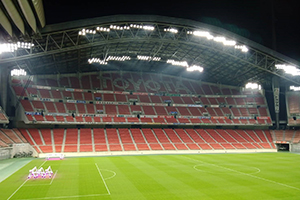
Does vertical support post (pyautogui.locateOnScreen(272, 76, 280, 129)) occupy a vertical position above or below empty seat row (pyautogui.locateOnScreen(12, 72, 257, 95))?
below

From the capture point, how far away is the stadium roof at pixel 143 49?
36188 millimetres

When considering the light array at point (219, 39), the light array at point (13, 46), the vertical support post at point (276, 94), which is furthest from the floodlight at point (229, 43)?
the light array at point (13, 46)

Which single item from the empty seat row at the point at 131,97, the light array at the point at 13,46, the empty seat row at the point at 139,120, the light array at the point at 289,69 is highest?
the light array at the point at 13,46

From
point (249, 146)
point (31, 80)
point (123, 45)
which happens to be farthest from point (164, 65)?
point (31, 80)

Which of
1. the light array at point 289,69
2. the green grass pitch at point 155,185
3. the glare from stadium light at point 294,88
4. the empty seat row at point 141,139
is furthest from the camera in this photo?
the glare from stadium light at point 294,88

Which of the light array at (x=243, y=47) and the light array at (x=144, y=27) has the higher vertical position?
the light array at (x=144, y=27)

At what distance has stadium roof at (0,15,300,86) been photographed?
3619cm

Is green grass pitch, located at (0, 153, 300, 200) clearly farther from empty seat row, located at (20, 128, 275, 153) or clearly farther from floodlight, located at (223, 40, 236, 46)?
floodlight, located at (223, 40, 236, 46)

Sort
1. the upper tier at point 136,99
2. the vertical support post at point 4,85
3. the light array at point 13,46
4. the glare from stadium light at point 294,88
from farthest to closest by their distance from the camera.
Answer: the glare from stadium light at point 294,88
the upper tier at point 136,99
the vertical support post at point 4,85
the light array at point 13,46

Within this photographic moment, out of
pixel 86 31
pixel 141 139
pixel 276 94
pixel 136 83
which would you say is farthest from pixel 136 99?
pixel 276 94

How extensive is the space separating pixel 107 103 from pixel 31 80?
56.6 ft

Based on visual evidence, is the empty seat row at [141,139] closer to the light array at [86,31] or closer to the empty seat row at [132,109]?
the empty seat row at [132,109]

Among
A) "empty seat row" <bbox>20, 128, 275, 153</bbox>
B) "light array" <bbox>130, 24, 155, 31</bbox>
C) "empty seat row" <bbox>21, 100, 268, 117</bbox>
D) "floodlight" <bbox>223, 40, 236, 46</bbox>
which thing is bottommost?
"empty seat row" <bbox>20, 128, 275, 153</bbox>

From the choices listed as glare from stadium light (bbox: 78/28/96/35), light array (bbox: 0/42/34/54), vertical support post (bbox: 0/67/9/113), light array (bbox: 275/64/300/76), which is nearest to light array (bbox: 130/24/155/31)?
glare from stadium light (bbox: 78/28/96/35)
